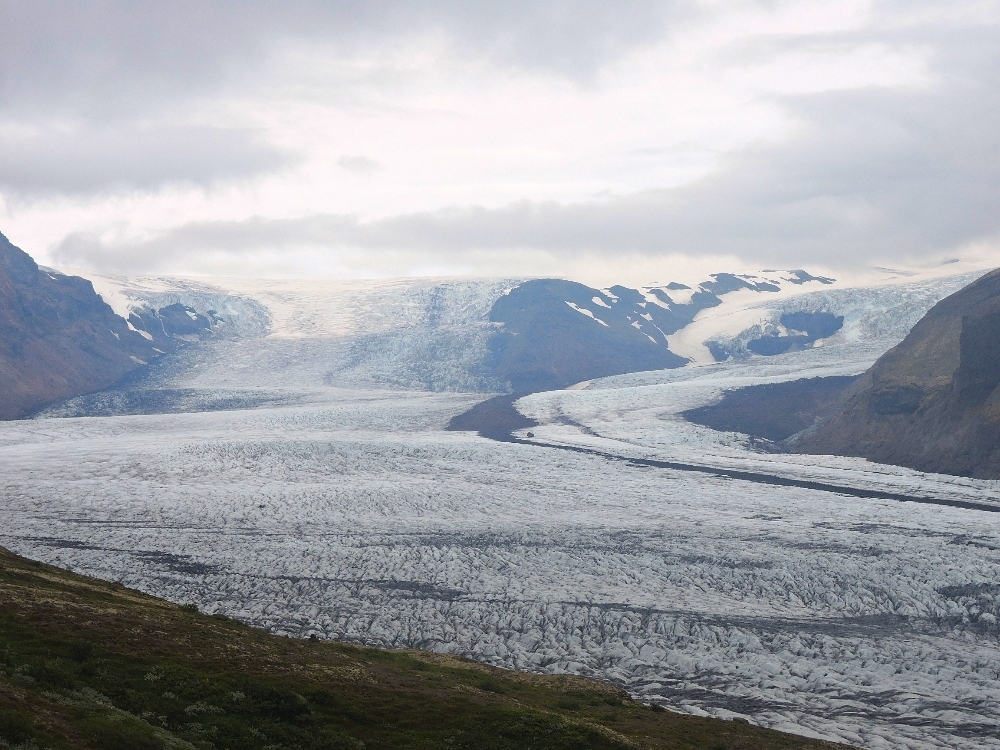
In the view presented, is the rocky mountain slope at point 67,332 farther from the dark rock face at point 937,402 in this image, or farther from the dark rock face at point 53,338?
the dark rock face at point 937,402

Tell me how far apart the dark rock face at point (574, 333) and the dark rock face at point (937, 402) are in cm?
6609

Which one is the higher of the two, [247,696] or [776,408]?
[776,408]

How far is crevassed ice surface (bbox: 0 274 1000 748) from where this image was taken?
25.2m


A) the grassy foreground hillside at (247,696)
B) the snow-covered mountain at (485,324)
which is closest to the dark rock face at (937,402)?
the snow-covered mountain at (485,324)

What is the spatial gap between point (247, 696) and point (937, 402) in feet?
214

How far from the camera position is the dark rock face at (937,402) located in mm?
61188

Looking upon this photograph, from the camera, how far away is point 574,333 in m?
169

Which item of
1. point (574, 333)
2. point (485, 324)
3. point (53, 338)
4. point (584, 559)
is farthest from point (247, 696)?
point (574, 333)

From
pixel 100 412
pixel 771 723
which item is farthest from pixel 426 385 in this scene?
pixel 771 723

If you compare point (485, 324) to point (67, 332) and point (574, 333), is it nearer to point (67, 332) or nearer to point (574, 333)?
point (574, 333)

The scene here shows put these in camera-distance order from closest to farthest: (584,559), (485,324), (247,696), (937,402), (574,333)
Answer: (247,696) → (584,559) → (937,402) → (485,324) → (574,333)

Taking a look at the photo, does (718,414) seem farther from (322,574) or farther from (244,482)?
(322,574)

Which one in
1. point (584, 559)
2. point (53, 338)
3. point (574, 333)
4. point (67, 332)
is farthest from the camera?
point (574, 333)

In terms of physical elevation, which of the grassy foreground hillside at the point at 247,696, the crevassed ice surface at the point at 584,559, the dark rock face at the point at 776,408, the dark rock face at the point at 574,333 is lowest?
the crevassed ice surface at the point at 584,559
